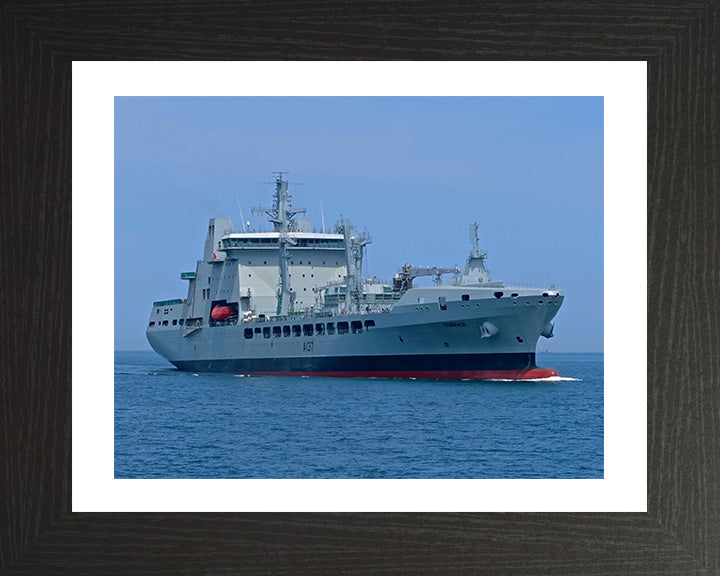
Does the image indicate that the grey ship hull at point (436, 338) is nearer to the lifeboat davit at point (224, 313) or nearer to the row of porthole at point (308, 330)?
the row of porthole at point (308, 330)

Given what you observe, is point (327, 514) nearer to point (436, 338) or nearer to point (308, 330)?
point (436, 338)

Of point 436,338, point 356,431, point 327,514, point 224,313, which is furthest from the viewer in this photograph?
point 224,313

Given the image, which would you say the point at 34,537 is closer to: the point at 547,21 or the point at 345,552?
the point at 345,552

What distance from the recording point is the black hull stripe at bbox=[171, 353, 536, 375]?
19703mm

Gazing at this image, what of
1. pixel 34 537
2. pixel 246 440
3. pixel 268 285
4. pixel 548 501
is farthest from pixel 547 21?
pixel 268 285

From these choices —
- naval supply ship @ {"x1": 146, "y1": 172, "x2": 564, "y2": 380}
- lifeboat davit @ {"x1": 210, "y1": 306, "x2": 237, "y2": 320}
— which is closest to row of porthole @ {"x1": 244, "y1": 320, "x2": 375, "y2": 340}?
naval supply ship @ {"x1": 146, "y1": 172, "x2": 564, "y2": 380}

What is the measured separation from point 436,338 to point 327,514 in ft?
50.9

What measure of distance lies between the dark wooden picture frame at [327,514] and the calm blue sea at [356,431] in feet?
30.3

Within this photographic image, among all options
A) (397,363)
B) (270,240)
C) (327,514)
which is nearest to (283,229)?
(270,240)

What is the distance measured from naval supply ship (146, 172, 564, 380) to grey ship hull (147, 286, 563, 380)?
22 millimetres

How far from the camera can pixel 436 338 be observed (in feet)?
64.1

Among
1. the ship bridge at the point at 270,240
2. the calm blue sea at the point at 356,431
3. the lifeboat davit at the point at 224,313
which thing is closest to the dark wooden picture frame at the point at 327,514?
the calm blue sea at the point at 356,431

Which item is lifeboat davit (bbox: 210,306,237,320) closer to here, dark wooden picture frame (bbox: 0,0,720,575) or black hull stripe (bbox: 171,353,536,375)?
black hull stripe (bbox: 171,353,536,375)

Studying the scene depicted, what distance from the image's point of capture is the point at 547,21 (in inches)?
161
